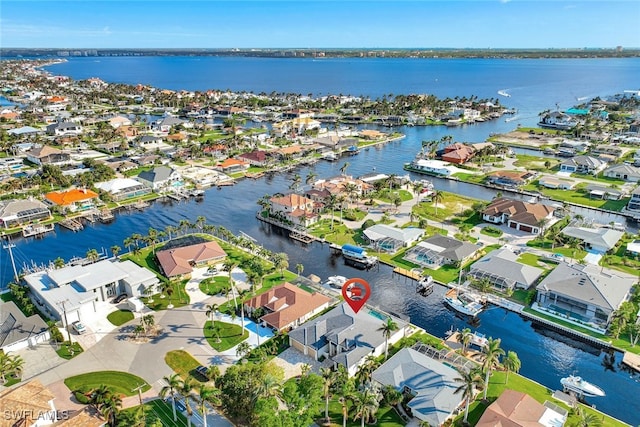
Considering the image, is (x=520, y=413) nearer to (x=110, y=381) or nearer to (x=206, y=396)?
(x=206, y=396)

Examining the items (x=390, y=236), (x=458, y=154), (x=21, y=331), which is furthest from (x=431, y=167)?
(x=21, y=331)

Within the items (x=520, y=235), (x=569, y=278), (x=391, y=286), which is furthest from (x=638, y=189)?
(x=391, y=286)

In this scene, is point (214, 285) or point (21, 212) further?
point (21, 212)

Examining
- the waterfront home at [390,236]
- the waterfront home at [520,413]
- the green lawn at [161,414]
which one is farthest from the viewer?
the waterfront home at [390,236]

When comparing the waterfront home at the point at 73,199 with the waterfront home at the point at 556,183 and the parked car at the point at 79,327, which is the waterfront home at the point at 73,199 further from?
the waterfront home at the point at 556,183

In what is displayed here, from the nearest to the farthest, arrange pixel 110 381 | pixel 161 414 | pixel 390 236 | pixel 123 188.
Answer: pixel 161 414
pixel 110 381
pixel 390 236
pixel 123 188

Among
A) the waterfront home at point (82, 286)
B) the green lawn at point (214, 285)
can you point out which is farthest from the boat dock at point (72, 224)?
the green lawn at point (214, 285)

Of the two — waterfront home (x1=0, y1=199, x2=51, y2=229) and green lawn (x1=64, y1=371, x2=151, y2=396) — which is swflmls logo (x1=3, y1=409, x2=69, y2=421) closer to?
green lawn (x1=64, y1=371, x2=151, y2=396)
